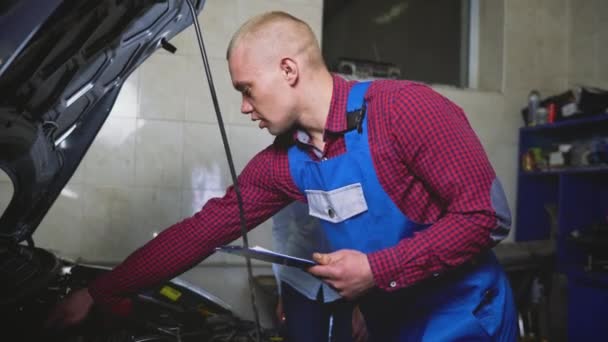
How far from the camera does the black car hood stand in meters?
0.59

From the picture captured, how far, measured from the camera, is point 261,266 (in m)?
2.66

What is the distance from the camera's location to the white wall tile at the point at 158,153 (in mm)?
2498

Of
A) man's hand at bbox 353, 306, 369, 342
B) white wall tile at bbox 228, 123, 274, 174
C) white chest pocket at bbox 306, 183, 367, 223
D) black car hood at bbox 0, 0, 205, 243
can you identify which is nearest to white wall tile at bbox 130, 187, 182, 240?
white wall tile at bbox 228, 123, 274, 174

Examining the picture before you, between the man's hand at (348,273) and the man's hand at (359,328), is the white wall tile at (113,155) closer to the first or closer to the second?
the man's hand at (359,328)

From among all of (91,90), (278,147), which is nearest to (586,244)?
(278,147)

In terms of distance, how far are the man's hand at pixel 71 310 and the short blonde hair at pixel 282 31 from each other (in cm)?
66

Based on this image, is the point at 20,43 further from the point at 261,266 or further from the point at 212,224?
the point at 261,266

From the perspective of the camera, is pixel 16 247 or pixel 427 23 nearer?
pixel 16 247

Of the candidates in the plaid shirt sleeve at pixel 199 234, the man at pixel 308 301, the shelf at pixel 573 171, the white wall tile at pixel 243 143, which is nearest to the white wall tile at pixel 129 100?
the white wall tile at pixel 243 143

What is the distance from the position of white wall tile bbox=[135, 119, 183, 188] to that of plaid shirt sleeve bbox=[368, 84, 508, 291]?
1768mm

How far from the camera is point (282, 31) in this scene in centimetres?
116

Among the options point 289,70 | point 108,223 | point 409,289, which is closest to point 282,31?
point 289,70

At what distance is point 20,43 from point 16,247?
0.65 meters

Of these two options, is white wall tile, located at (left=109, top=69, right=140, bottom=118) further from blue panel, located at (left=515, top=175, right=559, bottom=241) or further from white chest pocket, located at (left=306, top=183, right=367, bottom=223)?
blue panel, located at (left=515, top=175, right=559, bottom=241)
